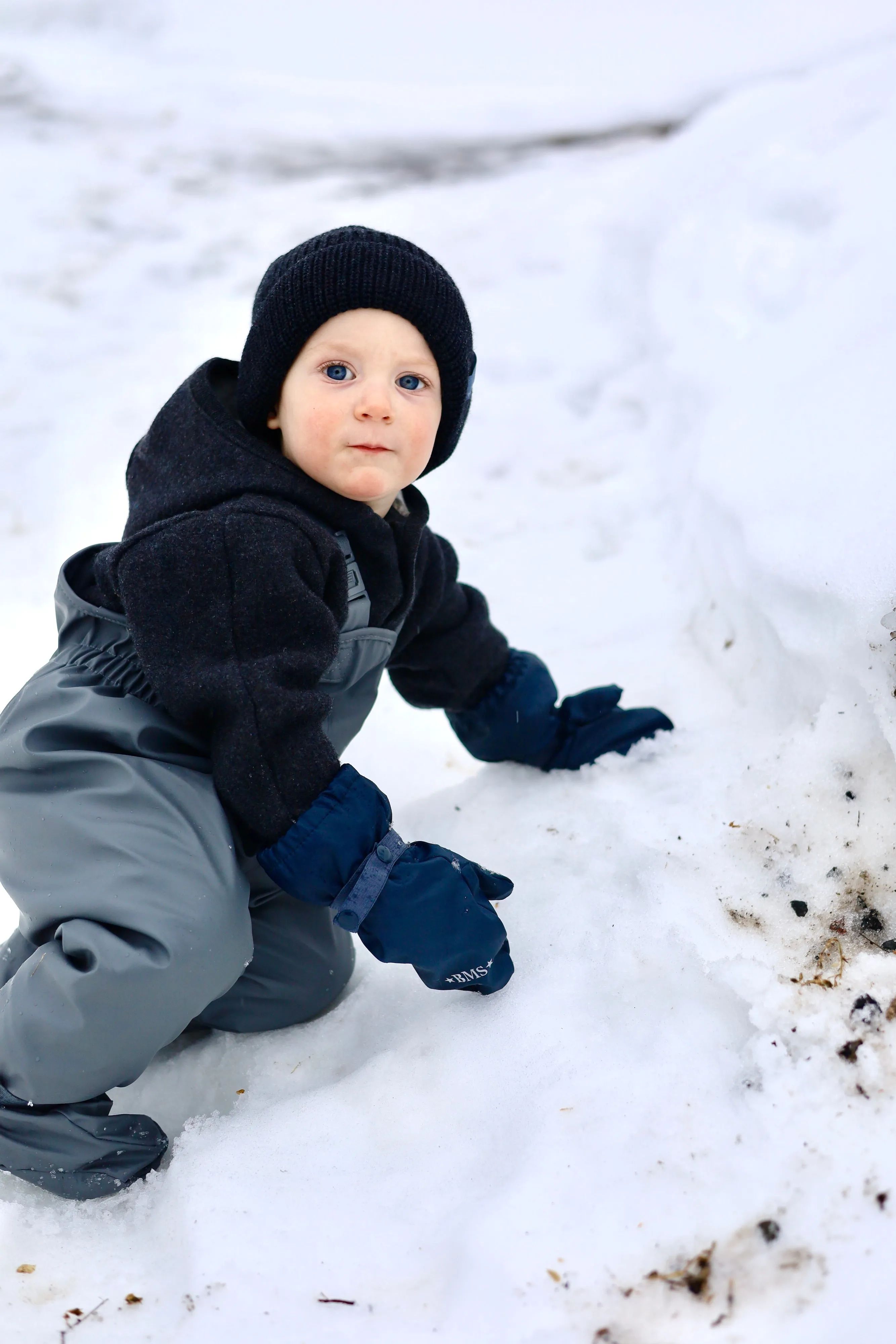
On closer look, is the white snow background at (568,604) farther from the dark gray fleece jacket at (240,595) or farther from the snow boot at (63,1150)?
the dark gray fleece jacket at (240,595)

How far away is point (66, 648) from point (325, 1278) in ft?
2.75

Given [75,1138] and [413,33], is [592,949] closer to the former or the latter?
[75,1138]

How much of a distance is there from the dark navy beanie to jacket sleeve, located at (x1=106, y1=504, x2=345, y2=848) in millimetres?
268

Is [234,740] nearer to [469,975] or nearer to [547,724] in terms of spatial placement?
[469,975]

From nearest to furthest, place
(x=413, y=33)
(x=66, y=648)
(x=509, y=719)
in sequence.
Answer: (x=66, y=648), (x=509, y=719), (x=413, y=33)

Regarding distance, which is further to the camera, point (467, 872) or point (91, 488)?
point (91, 488)

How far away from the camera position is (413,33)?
3.97m

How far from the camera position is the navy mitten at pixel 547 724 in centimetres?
186

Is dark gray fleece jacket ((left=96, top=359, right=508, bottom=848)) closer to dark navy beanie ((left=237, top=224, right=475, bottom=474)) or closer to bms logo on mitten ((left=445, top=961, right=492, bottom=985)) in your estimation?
dark navy beanie ((left=237, top=224, right=475, bottom=474))

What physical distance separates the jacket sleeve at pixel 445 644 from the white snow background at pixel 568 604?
0.57ft

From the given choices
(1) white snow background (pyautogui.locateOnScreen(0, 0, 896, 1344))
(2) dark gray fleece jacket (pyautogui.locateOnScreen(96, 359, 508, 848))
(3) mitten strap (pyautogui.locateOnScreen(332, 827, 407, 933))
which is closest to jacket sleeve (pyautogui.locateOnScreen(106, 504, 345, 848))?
(2) dark gray fleece jacket (pyautogui.locateOnScreen(96, 359, 508, 848))

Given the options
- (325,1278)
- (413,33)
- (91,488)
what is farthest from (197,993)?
(413,33)

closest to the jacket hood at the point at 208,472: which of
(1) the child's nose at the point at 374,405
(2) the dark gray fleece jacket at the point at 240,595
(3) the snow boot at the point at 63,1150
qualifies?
(2) the dark gray fleece jacket at the point at 240,595

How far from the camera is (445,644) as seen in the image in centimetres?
188
